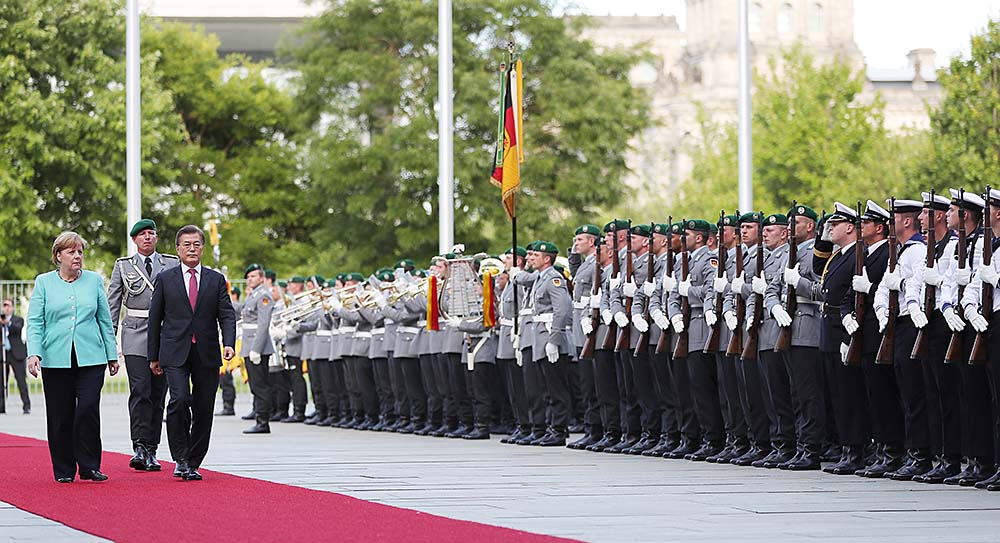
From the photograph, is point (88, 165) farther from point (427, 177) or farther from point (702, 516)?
point (702, 516)

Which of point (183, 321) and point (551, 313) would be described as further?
point (551, 313)

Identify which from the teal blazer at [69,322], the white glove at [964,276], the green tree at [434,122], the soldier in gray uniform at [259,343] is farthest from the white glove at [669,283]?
the green tree at [434,122]

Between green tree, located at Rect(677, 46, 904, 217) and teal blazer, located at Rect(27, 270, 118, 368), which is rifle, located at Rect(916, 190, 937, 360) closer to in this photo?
teal blazer, located at Rect(27, 270, 118, 368)

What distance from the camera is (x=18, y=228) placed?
39219 mm

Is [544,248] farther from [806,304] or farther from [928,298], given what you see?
[928,298]

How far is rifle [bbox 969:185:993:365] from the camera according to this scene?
1162 cm

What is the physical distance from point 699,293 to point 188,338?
4.06 metres

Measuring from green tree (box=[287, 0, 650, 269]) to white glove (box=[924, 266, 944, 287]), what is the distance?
2775 centimetres

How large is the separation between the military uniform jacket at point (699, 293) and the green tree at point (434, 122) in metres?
24.7

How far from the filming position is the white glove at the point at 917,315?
39.9 ft

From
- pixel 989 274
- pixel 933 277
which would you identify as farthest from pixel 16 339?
pixel 989 274

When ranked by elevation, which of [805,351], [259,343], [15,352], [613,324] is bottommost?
[15,352]

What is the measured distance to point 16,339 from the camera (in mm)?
27703

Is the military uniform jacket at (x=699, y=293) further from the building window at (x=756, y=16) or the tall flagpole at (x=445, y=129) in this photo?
the building window at (x=756, y=16)
